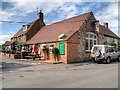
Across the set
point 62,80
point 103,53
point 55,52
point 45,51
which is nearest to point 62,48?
point 55,52

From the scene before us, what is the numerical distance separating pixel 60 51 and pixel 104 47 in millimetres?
5455

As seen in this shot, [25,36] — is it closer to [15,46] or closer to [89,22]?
[15,46]

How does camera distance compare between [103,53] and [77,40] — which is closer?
[103,53]

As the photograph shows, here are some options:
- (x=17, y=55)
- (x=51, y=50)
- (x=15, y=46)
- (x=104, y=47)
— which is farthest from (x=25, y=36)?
(x=104, y=47)

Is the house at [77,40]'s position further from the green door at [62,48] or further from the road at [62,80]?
the road at [62,80]

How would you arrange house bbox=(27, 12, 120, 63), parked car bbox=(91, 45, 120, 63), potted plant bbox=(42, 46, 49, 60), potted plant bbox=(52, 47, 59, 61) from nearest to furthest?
parked car bbox=(91, 45, 120, 63) < house bbox=(27, 12, 120, 63) < potted plant bbox=(52, 47, 59, 61) < potted plant bbox=(42, 46, 49, 60)

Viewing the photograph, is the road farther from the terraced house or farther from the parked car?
the terraced house

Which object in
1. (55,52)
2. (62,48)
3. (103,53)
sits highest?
(62,48)

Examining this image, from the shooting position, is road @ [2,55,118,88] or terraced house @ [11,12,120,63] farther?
terraced house @ [11,12,120,63]

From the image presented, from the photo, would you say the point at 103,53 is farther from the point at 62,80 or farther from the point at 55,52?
the point at 62,80

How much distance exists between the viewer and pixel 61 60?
20344 millimetres

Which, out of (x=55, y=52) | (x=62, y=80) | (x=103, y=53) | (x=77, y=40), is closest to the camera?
(x=62, y=80)

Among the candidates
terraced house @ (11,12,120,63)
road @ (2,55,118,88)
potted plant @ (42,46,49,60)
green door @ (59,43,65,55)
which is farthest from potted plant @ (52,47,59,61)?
road @ (2,55,118,88)

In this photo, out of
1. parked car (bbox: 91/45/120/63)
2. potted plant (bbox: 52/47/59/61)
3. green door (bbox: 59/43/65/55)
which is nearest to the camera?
parked car (bbox: 91/45/120/63)
